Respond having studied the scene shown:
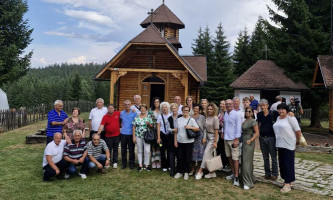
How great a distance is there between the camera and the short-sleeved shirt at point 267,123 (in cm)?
554

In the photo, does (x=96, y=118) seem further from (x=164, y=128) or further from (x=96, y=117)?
(x=164, y=128)

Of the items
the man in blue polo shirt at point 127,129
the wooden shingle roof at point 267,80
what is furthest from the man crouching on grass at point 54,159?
the wooden shingle roof at point 267,80

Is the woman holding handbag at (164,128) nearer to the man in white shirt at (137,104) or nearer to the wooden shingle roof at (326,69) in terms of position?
the man in white shirt at (137,104)

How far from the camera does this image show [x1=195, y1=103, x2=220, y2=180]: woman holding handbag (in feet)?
18.9

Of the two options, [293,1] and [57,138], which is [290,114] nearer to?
[57,138]

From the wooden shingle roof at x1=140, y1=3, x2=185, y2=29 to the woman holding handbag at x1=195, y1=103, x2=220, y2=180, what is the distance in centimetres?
1789

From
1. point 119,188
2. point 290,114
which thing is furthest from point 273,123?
point 119,188

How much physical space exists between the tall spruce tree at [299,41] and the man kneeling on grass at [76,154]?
1514 cm

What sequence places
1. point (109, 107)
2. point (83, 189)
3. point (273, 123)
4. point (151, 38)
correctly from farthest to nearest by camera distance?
1. point (151, 38)
2. point (109, 107)
3. point (273, 123)
4. point (83, 189)

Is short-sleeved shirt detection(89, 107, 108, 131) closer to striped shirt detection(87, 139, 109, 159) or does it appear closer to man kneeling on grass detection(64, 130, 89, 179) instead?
striped shirt detection(87, 139, 109, 159)

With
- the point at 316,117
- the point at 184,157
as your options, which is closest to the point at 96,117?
the point at 184,157

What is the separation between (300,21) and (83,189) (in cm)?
1758

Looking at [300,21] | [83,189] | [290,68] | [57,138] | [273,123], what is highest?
[300,21]

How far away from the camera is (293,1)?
16375 millimetres
